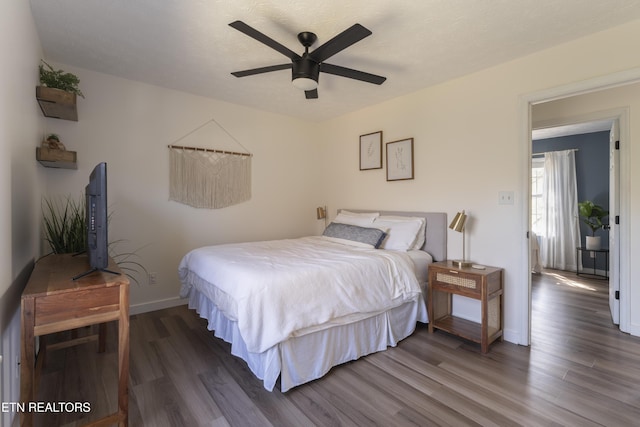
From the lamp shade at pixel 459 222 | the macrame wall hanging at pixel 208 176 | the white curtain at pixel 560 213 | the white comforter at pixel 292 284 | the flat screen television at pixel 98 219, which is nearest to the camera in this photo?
the flat screen television at pixel 98 219

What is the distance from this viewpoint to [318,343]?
6.90 ft

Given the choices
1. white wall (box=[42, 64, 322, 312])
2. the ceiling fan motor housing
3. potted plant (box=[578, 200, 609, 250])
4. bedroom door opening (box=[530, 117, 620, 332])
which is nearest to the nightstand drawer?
the ceiling fan motor housing

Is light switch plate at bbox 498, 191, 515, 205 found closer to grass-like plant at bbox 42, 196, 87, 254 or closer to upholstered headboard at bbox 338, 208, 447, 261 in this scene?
upholstered headboard at bbox 338, 208, 447, 261

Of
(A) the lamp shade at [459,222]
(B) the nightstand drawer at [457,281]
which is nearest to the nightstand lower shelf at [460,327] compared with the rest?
(B) the nightstand drawer at [457,281]

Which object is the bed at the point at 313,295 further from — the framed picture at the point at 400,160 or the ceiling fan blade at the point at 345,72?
the ceiling fan blade at the point at 345,72

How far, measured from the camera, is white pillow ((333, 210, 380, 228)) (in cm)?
358

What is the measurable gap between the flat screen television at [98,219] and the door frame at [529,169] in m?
3.09

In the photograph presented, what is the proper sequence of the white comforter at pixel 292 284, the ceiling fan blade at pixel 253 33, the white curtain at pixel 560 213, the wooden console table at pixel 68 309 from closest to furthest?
the wooden console table at pixel 68 309, the ceiling fan blade at pixel 253 33, the white comforter at pixel 292 284, the white curtain at pixel 560 213

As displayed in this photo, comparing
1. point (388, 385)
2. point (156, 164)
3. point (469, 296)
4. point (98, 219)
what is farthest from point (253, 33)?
point (469, 296)

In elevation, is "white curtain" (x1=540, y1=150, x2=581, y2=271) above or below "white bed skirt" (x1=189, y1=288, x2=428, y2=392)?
above

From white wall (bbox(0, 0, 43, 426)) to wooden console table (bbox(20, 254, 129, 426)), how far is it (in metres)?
0.11

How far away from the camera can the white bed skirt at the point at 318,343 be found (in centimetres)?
192

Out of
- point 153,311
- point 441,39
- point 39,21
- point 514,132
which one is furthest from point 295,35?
point 153,311

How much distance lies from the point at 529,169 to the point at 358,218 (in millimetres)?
1811
